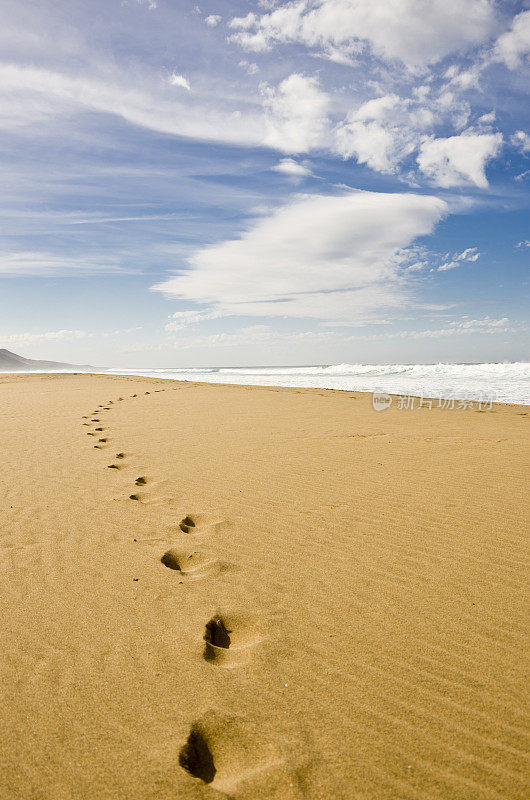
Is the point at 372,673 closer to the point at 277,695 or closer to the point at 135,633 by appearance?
the point at 277,695

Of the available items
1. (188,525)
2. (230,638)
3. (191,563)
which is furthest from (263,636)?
(188,525)

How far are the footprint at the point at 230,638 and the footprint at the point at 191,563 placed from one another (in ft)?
1.78

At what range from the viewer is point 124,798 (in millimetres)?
1539

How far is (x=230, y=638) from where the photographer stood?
244 cm

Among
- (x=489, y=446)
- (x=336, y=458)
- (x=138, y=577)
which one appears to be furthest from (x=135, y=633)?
(x=489, y=446)

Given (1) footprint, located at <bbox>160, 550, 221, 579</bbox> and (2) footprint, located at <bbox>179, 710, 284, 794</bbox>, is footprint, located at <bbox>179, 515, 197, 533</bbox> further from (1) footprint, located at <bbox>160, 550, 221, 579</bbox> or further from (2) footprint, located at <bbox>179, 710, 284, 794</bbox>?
(2) footprint, located at <bbox>179, 710, 284, 794</bbox>

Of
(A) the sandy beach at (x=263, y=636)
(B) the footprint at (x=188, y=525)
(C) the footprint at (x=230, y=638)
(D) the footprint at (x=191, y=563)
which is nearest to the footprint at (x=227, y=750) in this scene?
(A) the sandy beach at (x=263, y=636)

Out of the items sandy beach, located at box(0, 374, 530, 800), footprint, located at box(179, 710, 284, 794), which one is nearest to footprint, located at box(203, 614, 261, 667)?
sandy beach, located at box(0, 374, 530, 800)

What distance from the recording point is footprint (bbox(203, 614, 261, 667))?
2.25m

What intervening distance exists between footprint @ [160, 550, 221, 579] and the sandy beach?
2cm

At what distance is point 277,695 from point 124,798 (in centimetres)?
70

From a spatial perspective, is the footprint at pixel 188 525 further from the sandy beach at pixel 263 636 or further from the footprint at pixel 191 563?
the footprint at pixel 191 563

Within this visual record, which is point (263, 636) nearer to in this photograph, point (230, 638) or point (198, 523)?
point (230, 638)

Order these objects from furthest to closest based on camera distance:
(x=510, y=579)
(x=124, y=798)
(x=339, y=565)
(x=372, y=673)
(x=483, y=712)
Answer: (x=339, y=565) → (x=510, y=579) → (x=372, y=673) → (x=483, y=712) → (x=124, y=798)
